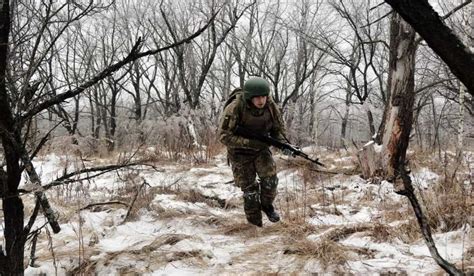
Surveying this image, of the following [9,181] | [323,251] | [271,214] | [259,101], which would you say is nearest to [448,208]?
[323,251]

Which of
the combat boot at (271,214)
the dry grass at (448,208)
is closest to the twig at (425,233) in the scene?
the dry grass at (448,208)

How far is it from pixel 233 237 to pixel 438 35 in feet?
9.43

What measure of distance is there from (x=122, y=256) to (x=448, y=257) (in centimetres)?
225

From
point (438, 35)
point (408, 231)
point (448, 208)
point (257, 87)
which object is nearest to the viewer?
point (438, 35)

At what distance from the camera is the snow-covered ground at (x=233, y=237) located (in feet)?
9.96

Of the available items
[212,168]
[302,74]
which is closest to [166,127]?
[212,168]

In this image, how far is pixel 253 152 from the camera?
3.94 metres

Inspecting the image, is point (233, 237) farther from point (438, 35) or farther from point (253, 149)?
point (438, 35)

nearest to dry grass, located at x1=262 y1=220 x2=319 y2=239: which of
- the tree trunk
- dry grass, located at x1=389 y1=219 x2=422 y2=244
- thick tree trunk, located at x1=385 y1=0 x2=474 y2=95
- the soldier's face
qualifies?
dry grass, located at x1=389 y1=219 x2=422 y2=244

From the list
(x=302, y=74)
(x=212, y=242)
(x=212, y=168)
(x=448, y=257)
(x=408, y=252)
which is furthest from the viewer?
(x=302, y=74)

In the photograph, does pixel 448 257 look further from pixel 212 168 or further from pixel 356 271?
pixel 212 168

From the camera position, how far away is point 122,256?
3.31m

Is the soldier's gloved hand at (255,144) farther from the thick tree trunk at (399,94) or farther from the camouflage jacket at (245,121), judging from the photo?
the thick tree trunk at (399,94)

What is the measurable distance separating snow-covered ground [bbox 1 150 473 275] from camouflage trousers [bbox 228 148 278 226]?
20 cm
